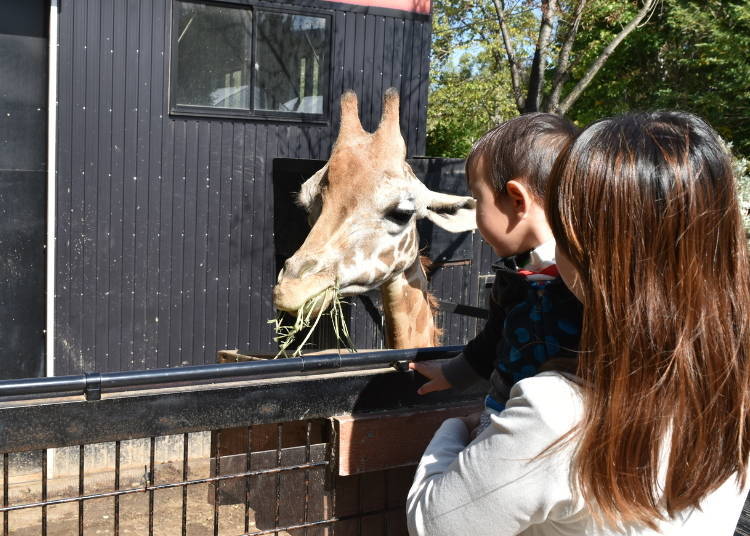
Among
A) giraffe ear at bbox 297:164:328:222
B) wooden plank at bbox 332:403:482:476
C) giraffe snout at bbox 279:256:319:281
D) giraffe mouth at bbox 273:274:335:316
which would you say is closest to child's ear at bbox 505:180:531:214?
wooden plank at bbox 332:403:482:476

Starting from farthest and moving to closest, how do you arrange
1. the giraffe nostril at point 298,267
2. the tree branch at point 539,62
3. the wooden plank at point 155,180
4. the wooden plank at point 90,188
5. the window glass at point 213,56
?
the tree branch at point 539,62 < the window glass at point 213,56 < the wooden plank at point 155,180 < the wooden plank at point 90,188 < the giraffe nostril at point 298,267

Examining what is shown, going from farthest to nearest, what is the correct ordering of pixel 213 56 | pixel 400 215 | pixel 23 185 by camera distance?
pixel 213 56, pixel 23 185, pixel 400 215

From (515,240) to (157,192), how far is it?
5.96m

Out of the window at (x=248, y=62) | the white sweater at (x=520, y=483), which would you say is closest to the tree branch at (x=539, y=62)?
the window at (x=248, y=62)

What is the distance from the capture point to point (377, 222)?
4695 mm

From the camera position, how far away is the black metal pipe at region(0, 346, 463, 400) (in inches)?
68.9

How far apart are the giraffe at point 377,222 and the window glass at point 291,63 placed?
301 cm

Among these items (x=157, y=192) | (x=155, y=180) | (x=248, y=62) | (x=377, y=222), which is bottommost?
(x=377, y=222)

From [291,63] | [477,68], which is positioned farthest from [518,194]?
[477,68]

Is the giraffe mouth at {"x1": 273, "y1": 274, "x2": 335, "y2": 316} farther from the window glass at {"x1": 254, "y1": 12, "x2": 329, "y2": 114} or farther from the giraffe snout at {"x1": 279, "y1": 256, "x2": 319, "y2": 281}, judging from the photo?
the window glass at {"x1": 254, "y1": 12, "x2": 329, "y2": 114}

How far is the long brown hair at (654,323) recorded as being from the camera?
4.23ft

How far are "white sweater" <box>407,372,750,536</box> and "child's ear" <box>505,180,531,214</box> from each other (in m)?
0.70

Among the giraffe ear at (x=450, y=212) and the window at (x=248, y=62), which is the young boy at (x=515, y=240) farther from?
the window at (x=248, y=62)

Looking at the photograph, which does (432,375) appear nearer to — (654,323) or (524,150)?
(524,150)
